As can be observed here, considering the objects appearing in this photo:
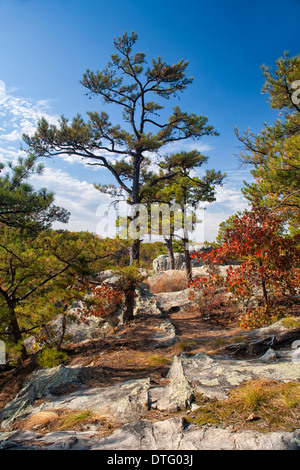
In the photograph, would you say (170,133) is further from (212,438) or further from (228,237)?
(212,438)

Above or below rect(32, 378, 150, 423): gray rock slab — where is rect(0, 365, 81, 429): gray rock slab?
below

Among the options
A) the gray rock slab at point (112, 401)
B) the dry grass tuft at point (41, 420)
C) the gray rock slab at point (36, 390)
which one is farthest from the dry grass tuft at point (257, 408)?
the gray rock slab at point (36, 390)

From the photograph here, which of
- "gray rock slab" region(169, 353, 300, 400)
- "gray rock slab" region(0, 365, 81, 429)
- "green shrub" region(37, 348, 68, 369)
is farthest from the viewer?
"green shrub" region(37, 348, 68, 369)

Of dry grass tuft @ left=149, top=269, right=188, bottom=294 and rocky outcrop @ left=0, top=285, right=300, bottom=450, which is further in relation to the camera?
dry grass tuft @ left=149, top=269, right=188, bottom=294

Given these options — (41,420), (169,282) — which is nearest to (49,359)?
(41,420)

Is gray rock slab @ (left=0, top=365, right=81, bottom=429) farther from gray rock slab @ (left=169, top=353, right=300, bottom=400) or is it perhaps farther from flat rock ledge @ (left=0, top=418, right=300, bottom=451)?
gray rock slab @ (left=169, top=353, right=300, bottom=400)

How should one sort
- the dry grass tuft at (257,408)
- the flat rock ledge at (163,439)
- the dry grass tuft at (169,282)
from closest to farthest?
the flat rock ledge at (163,439), the dry grass tuft at (257,408), the dry grass tuft at (169,282)

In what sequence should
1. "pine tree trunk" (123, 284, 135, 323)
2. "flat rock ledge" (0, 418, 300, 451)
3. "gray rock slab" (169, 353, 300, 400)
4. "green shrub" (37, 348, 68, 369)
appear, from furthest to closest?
"pine tree trunk" (123, 284, 135, 323) → "green shrub" (37, 348, 68, 369) → "gray rock slab" (169, 353, 300, 400) → "flat rock ledge" (0, 418, 300, 451)

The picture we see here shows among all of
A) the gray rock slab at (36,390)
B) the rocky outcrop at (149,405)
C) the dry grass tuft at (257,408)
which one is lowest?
the gray rock slab at (36,390)

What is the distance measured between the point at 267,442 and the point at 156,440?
912 millimetres

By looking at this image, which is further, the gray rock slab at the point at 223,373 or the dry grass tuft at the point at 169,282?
the dry grass tuft at the point at 169,282

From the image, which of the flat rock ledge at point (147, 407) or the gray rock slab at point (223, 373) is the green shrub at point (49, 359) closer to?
the flat rock ledge at point (147, 407)

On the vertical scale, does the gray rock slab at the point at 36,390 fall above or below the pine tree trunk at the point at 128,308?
below

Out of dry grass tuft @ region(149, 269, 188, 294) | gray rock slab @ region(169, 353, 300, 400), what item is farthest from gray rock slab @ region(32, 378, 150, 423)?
dry grass tuft @ region(149, 269, 188, 294)
